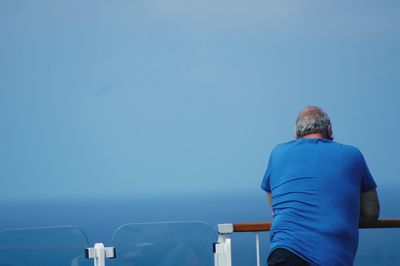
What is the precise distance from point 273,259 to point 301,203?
0.19 metres

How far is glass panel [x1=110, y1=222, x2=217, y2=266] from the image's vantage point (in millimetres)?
3908

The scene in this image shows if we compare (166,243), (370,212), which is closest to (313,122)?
(370,212)

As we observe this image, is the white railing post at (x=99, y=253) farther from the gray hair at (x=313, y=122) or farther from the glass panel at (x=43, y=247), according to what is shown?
the gray hair at (x=313, y=122)

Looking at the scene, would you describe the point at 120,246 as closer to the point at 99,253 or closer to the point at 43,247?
the point at 99,253

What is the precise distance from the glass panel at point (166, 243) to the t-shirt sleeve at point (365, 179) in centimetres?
104

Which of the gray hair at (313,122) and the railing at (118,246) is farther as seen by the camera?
Answer: the railing at (118,246)

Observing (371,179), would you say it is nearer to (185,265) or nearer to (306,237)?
(306,237)

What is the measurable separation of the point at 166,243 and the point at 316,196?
1241 mm

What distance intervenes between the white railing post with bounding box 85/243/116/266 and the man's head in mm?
1186

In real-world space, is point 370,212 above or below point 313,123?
below

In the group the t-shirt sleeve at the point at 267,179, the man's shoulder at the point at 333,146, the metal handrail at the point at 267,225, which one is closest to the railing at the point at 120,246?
the metal handrail at the point at 267,225

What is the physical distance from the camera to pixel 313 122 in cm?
297

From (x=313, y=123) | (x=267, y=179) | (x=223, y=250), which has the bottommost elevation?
(x=223, y=250)

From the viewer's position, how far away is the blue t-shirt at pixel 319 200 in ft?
9.36
